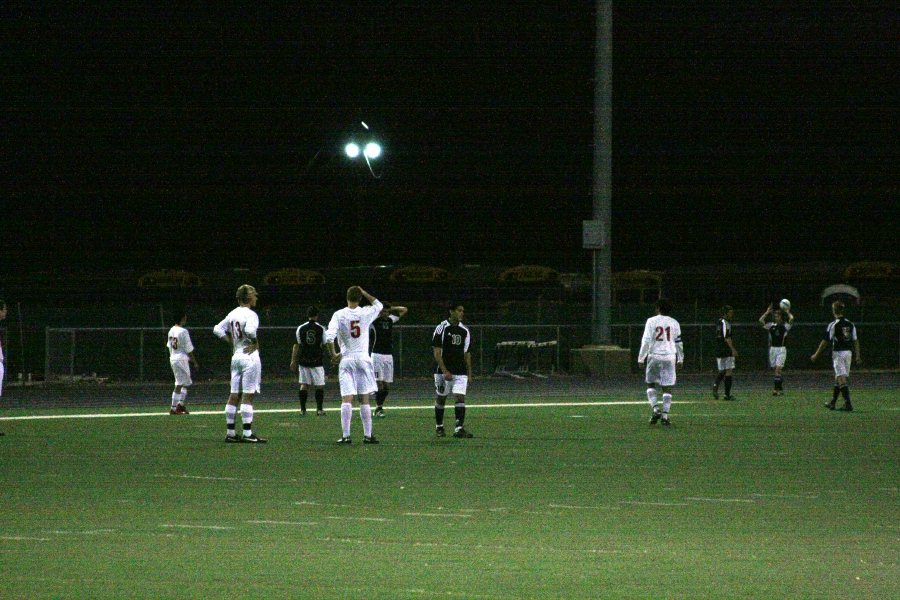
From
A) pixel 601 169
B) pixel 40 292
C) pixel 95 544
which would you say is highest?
pixel 601 169

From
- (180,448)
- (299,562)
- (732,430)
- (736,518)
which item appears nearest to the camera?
(299,562)

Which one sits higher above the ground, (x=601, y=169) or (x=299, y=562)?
(x=601, y=169)

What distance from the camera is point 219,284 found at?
1954 inches

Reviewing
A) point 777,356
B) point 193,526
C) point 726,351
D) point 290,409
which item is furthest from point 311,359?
point 193,526

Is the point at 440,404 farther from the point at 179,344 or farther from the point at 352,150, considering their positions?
the point at 352,150

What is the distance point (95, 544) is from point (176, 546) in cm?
66

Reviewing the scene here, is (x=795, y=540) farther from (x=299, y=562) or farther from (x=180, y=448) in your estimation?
(x=180, y=448)

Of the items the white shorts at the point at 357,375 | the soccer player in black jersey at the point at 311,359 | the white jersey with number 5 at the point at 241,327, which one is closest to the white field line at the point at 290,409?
the soccer player in black jersey at the point at 311,359

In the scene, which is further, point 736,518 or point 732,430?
point 732,430

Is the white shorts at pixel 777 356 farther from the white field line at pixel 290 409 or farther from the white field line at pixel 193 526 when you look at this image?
the white field line at pixel 193 526

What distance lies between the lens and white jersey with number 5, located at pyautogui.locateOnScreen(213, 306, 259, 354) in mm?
15727

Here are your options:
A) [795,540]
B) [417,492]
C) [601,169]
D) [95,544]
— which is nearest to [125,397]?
[601,169]

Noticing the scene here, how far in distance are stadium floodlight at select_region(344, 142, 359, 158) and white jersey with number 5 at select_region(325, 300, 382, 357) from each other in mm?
13198

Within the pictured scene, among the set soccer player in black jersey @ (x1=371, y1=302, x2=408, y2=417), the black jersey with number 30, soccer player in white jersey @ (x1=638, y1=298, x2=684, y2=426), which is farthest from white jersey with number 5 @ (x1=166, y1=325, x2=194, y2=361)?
soccer player in white jersey @ (x1=638, y1=298, x2=684, y2=426)
